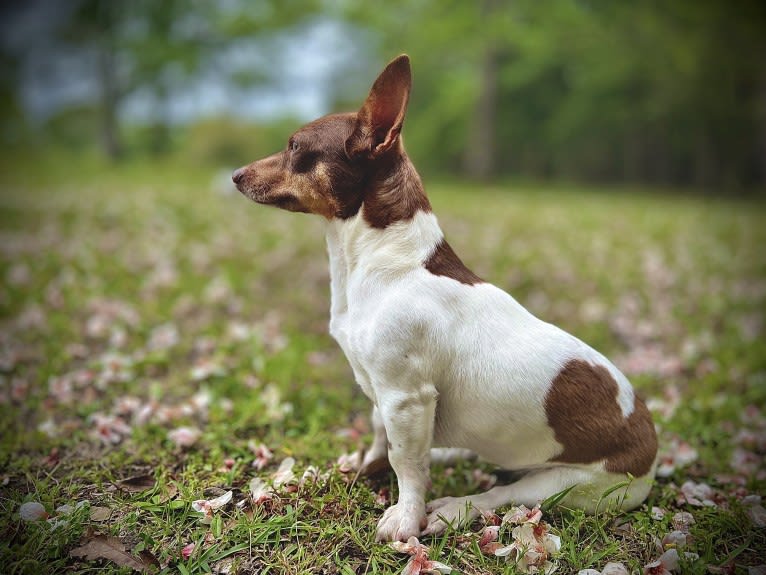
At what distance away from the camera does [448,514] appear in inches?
84.3

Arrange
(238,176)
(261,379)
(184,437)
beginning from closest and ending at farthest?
(238,176) < (184,437) < (261,379)

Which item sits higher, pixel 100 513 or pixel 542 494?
pixel 542 494

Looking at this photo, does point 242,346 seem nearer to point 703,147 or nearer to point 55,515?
point 55,515

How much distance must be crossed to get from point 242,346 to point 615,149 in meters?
23.2

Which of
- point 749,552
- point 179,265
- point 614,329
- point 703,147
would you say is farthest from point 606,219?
point 703,147

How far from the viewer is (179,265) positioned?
242 inches

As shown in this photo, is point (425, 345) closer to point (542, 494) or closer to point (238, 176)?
point (542, 494)

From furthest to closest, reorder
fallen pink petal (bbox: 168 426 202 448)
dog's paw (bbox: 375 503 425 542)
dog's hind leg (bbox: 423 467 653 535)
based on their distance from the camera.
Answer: fallen pink petal (bbox: 168 426 202 448) → dog's hind leg (bbox: 423 467 653 535) → dog's paw (bbox: 375 503 425 542)

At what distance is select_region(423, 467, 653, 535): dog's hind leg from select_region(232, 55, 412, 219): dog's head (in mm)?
1175

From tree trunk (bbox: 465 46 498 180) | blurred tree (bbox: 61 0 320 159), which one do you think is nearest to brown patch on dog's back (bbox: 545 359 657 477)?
tree trunk (bbox: 465 46 498 180)

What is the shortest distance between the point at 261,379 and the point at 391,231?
78.6 inches

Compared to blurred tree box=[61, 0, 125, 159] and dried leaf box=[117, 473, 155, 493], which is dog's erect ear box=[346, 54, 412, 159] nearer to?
Answer: dried leaf box=[117, 473, 155, 493]

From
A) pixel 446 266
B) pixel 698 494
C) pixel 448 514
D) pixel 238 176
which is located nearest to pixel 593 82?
pixel 698 494

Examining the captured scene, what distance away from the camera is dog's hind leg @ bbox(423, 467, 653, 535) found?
215 cm
